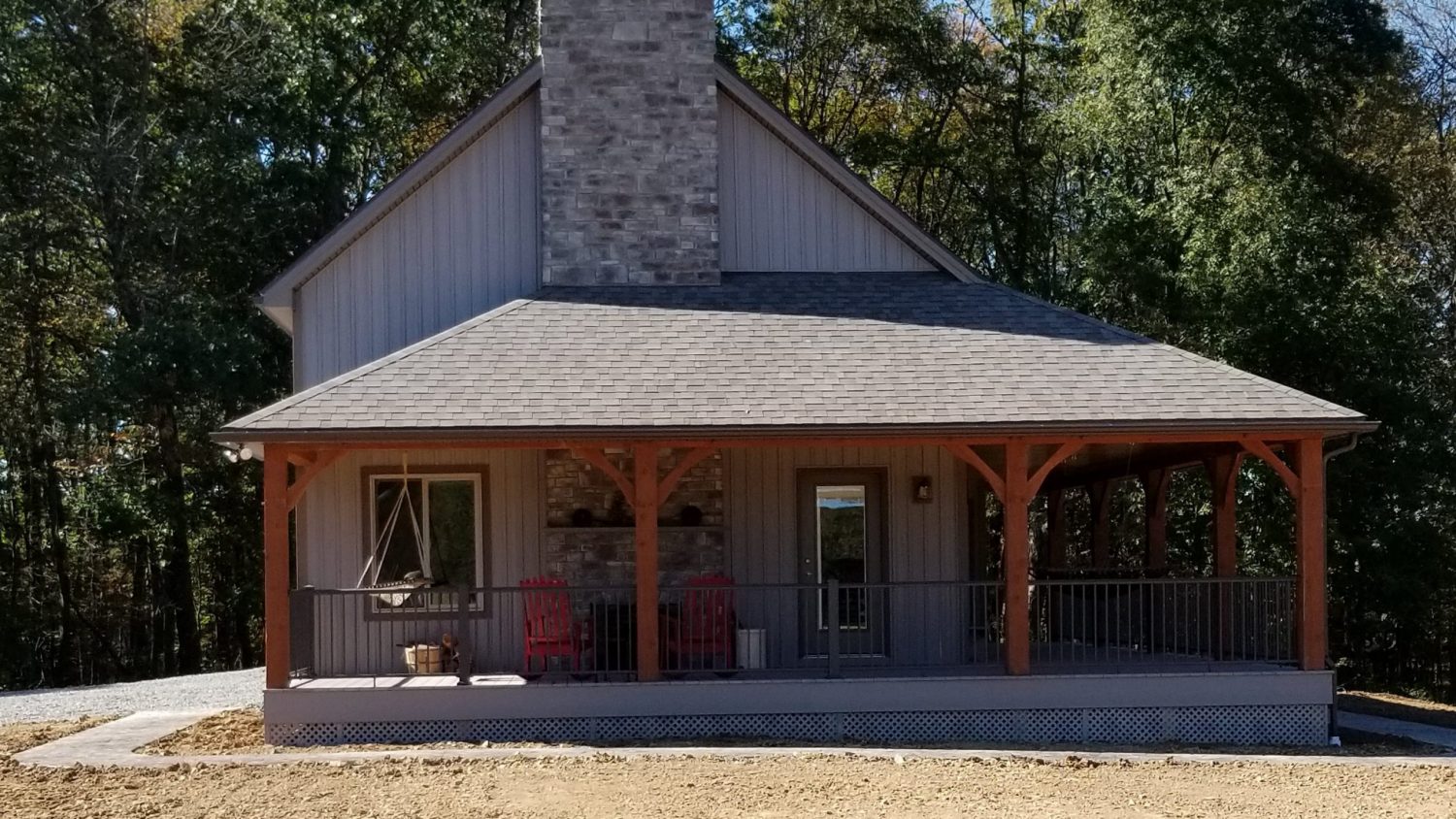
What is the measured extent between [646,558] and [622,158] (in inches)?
195

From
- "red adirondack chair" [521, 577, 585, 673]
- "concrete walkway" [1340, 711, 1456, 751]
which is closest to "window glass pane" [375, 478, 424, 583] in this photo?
"red adirondack chair" [521, 577, 585, 673]

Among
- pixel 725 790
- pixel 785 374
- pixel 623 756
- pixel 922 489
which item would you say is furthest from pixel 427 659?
pixel 922 489

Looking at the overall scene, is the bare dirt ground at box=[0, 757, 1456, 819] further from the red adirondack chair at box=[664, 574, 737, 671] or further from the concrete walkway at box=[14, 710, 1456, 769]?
the red adirondack chair at box=[664, 574, 737, 671]

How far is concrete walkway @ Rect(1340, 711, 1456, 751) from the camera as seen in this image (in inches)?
545

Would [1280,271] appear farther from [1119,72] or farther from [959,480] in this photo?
[959,480]

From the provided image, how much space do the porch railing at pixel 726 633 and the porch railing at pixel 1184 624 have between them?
0.03 meters

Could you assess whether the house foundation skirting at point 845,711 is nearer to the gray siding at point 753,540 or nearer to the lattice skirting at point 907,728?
the lattice skirting at point 907,728

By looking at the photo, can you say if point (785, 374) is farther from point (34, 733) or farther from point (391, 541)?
point (34, 733)

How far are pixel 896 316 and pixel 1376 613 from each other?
12305mm

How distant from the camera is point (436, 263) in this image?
16203mm

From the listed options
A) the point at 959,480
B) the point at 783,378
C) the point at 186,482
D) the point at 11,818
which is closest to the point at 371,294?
the point at 783,378

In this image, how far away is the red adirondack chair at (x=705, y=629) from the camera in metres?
13.5

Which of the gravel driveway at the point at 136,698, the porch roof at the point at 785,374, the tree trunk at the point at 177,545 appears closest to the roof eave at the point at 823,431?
the porch roof at the point at 785,374

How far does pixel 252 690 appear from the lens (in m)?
17.9
